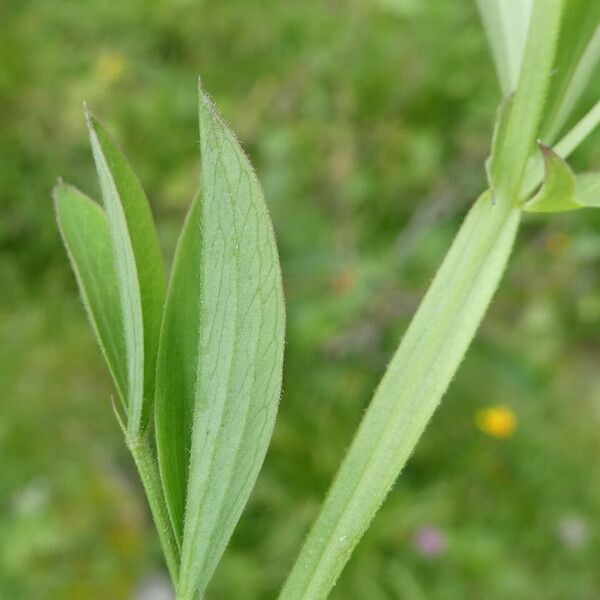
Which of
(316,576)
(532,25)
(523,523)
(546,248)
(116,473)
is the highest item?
(532,25)

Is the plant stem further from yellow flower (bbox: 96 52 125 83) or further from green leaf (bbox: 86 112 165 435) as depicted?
yellow flower (bbox: 96 52 125 83)

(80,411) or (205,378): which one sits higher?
(205,378)

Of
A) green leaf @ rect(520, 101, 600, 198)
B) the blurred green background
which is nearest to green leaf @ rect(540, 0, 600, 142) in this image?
green leaf @ rect(520, 101, 600, 198)

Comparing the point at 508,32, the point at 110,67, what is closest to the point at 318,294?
the point at 110,67

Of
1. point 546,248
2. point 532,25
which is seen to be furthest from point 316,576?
point 546,248

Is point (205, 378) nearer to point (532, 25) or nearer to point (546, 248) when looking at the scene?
point (532, 25)

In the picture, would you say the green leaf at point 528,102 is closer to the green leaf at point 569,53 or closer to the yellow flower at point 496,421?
the green leaf at point 569,53
